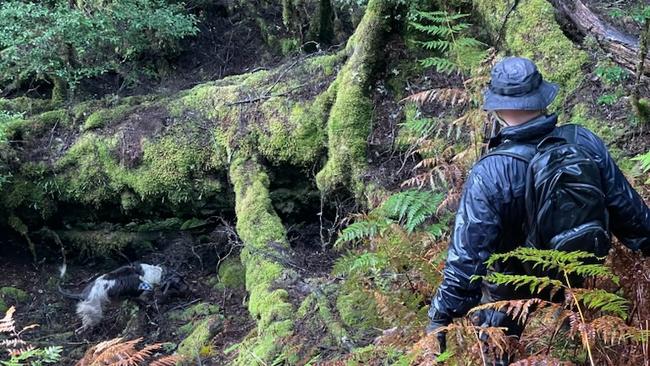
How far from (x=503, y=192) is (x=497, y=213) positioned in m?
0.11

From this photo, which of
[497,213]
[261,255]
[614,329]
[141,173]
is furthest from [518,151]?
[141,173]

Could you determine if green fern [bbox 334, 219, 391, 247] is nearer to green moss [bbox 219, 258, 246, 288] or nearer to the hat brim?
the hat brim

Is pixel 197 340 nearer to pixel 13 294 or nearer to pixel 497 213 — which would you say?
pixel 13 294

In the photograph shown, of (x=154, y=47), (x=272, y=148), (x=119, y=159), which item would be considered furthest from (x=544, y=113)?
(x=154, y=47)

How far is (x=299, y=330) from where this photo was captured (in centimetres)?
517

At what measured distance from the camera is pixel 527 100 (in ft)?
9.14

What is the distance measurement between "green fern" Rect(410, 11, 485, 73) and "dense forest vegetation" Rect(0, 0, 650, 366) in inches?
1.4

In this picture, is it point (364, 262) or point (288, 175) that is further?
point (288, 175)

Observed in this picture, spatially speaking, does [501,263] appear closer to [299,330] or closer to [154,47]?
[299,330]

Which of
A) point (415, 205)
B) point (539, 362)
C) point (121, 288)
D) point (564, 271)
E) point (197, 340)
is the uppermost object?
point (564, 271)

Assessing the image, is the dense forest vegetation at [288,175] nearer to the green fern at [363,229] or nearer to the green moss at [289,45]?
the green fern at [363,229]

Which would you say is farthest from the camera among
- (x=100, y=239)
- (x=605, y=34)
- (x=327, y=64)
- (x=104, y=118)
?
(x=100, y=239)

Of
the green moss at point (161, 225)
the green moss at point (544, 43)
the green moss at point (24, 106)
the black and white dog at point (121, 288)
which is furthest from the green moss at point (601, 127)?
the green moss at point (24, 106)

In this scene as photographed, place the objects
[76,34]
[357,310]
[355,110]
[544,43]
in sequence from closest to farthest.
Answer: [357,310] < [544,43] < [355,110] < [76,34]
